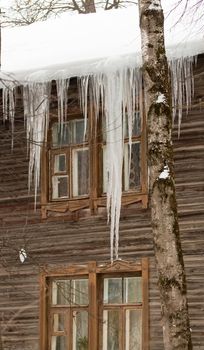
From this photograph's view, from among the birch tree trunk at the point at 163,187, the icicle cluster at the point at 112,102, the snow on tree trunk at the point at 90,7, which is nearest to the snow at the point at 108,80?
the icicle cluster at the point at 112,102

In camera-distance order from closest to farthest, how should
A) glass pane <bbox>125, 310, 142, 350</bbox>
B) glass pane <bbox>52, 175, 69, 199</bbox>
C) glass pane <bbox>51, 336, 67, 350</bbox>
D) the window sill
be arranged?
glass pane <bbox>125, 310, 142, 350</bbox>
the window sill
glass pane <bbox>51, 336, 67, 350</bbox>
glass pane <bbox>52, 175, 69, 199</bbox>

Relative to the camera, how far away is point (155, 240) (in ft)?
29.5

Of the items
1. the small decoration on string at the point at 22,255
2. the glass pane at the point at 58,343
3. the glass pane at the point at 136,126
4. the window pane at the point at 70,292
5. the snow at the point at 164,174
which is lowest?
the glass pane at the point at 58,343

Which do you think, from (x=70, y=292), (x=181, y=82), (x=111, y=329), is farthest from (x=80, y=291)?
(x=181, y=82)

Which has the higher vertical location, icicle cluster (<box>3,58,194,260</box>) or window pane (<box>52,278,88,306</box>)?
icicle cluster (<box>3,58,194,260</box>)

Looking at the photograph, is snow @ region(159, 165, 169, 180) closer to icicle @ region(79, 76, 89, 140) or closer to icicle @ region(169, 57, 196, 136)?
icicle @ region(169, 57, 196, 136)

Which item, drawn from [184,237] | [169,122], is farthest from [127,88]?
[169,122]

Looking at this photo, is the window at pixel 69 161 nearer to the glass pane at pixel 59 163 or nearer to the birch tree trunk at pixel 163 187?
the glass pane at pixel 59 163

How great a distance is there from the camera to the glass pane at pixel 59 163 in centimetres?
1446

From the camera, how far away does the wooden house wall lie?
1297 cm

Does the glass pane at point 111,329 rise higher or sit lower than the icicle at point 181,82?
lower

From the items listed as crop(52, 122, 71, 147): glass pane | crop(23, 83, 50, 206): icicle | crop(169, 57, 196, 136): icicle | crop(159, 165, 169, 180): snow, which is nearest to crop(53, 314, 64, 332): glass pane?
crop(23, 83, 50, 206): icicle

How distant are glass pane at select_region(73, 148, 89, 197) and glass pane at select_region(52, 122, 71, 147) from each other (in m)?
0.30

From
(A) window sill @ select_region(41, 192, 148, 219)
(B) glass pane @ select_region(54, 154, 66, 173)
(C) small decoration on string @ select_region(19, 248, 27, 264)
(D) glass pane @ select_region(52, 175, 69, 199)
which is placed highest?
(B) glass pane @ select_region(54, 154, 66, 173)
